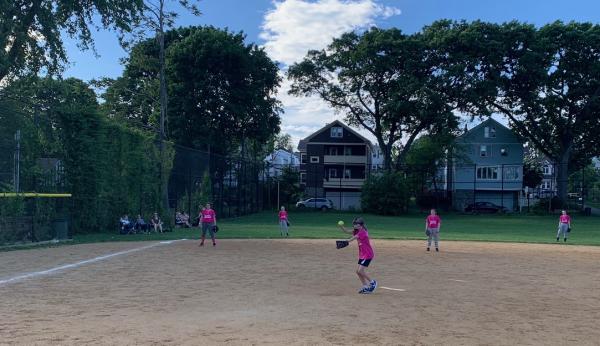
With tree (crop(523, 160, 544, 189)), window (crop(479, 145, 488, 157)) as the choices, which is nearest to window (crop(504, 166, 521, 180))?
window (crop(479, 145, 488, 157))

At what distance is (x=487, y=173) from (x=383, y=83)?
72.9 feet

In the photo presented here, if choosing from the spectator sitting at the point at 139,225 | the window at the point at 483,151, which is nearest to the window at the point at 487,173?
the window at the point at 483,151

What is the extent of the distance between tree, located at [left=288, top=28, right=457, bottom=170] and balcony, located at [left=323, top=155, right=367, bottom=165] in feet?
38.7

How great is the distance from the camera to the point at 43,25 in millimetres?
26328

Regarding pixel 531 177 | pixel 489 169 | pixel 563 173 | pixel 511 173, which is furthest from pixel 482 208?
pixel 531 177

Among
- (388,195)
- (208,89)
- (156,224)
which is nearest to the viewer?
(156,224)

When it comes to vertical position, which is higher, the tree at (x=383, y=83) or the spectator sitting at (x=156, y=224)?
the tree at (x=383, y=83)

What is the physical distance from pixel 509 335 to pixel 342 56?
53.4 metres

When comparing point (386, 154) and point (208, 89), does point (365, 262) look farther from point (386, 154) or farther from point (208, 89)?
point (386, 154)

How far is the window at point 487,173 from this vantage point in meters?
69.7

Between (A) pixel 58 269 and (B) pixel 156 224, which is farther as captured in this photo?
(B) pixel 156 224

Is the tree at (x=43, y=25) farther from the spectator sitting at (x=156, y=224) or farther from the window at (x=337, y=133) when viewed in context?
the window at (x=337, y=133)

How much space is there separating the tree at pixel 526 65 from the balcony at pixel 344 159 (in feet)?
70.4

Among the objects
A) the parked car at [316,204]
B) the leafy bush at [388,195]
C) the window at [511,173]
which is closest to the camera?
the leafy bush at [388,195]
